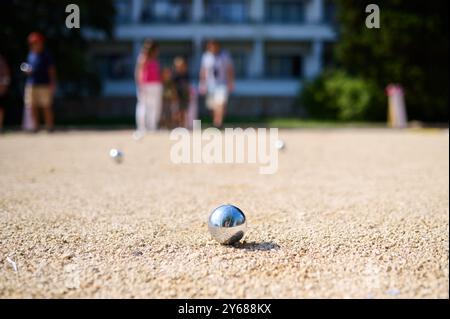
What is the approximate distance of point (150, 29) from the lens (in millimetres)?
30688

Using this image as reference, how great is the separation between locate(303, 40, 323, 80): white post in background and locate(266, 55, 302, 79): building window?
507mm

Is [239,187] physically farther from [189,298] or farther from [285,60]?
[285,60]

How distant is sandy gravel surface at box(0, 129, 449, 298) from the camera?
2.17m

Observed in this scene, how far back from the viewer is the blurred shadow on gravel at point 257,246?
2.73 m

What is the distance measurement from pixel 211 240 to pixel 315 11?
100 feet

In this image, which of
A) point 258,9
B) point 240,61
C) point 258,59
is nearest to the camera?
point 258,9

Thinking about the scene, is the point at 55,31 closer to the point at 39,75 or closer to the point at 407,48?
the point at 39,75

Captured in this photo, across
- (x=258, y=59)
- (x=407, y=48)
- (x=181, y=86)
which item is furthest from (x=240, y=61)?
(x=181, y=86)

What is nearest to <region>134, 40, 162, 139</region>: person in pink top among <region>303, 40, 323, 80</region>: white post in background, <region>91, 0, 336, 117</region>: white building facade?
<region>91, 0, 336, 117</region>: white building facade

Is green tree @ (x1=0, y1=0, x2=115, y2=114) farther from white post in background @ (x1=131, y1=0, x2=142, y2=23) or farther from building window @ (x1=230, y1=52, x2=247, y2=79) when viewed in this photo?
building window @ (x1=230, y1=52, x2=247, y2=79)

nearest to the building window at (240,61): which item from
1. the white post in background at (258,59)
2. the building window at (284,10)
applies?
the white post in background at (258,59)

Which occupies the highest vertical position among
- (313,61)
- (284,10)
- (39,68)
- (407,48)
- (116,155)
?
(284,10)

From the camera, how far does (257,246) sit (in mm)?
2777

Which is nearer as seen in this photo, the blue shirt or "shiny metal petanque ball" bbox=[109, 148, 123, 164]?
"shiny metal petanque ball" bbox=[109, 148, 123, 164]
